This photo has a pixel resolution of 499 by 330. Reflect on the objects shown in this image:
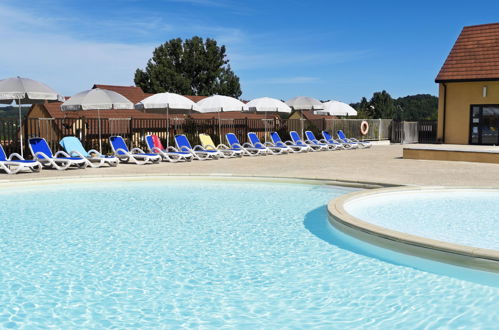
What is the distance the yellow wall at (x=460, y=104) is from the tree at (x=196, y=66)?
34.2 metres

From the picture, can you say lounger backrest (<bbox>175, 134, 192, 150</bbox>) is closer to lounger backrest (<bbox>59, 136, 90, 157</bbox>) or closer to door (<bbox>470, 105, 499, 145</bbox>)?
lounger backrest (<bbox>59, 136, 90, 157</bbox>)

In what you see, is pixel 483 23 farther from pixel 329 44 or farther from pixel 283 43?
pixel 283 43

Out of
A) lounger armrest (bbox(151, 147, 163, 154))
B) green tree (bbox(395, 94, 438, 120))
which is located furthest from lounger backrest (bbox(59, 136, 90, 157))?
green tree (bbox(395, 94, 438, 120))

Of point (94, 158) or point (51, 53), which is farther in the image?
point (51, 53)

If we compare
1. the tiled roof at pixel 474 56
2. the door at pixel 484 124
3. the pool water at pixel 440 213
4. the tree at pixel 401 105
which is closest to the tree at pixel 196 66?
the tree at pixel 401 105

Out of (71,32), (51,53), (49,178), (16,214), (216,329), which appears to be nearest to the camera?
(216,329)

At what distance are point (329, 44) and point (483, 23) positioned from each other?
9898 millimetres

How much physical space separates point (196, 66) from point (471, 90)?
1483 inches

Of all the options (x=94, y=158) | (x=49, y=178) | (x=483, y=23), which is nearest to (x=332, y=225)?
(x=49, y=178)

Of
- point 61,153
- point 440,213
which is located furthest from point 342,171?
point 61,153

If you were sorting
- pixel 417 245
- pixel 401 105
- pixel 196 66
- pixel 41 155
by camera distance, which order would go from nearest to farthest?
pixel 417 245 < pixel 41 155 < pixel 196 66 < pixel 401 105

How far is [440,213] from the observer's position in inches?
293

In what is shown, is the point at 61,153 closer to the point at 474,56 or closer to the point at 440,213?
the point at 440,213

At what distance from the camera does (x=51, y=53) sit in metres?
20.8
